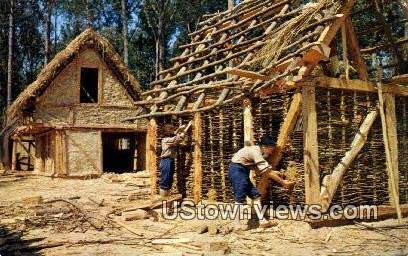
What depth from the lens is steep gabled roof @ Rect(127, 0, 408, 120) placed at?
7.43 m

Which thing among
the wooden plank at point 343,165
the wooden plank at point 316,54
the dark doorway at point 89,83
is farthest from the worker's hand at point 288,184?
the dark doorway at point 89,83

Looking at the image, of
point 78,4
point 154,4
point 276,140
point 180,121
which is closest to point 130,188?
point 180,121

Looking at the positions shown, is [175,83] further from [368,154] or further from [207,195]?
[368,154]

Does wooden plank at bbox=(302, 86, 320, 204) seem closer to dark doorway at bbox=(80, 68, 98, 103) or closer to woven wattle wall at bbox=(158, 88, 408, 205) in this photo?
woven wattle wall at bbox=(158, 88, 408, 205)

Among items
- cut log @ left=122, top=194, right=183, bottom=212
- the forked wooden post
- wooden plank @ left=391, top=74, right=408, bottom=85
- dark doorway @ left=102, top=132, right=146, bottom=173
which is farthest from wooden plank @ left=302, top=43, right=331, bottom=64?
dark doorway @ left=102, top=132, right=146, bottom=173

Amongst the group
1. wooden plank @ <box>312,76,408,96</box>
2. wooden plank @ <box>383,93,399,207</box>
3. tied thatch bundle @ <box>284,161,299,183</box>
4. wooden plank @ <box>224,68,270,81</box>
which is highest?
wooden plank @ <box>224,68,270,81</box>

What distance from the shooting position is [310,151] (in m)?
7.34

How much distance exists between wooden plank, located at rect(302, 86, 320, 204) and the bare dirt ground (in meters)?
0.54

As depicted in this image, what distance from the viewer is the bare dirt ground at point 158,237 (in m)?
6.36

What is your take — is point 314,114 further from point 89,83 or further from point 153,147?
point 89,83

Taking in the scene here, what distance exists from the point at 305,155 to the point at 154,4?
82.0 ft

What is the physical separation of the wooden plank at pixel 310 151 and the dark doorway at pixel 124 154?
12.4 m

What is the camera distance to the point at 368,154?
27.1 feet

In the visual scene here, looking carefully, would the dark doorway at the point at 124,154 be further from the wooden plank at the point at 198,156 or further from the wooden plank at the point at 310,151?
the wooden plank at the point at 310,151
